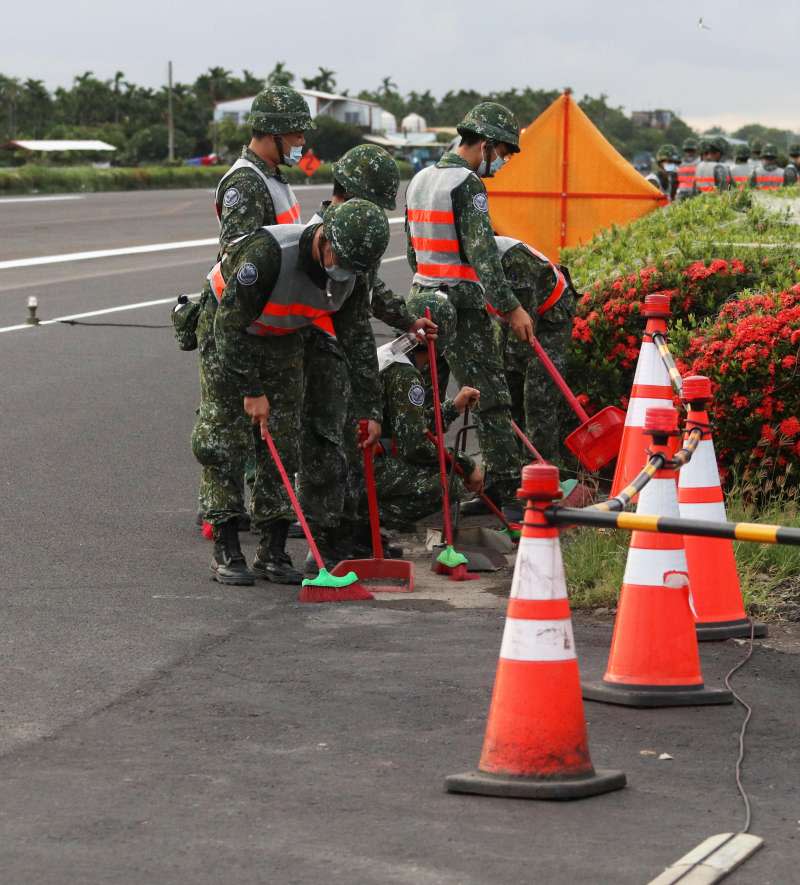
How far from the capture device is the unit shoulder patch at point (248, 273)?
741cm

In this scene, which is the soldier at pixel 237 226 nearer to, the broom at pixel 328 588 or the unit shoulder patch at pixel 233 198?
the unit shoulder patch at pixel 233 198

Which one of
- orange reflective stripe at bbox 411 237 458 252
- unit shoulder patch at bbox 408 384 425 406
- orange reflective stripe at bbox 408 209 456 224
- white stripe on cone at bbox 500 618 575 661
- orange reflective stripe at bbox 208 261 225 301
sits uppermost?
orange reflective stripe at bbox 408 209 456 224

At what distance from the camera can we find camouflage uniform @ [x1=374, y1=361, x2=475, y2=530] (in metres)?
8.54

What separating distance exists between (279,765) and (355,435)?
3.33 m

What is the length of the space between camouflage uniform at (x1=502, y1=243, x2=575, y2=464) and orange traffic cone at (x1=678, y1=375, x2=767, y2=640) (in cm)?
282

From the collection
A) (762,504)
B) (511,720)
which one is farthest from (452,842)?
(762,504)

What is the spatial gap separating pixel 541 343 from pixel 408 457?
59.8 inches

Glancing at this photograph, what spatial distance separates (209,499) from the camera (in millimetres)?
8055

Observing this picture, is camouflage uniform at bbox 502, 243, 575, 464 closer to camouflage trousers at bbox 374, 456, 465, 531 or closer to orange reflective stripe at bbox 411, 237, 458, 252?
orange reflective stripe at bbox 411, 237, 458, 252

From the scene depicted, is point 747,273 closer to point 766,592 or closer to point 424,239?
point 424,239

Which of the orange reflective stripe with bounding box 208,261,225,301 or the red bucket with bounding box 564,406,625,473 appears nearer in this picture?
the orange reflective stripe with bounding box 208,261,225,301

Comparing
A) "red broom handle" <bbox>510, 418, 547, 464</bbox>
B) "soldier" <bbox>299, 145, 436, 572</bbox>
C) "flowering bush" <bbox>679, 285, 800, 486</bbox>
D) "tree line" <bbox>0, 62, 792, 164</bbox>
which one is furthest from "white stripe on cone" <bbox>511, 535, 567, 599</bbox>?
"tree line" <bbox>0, 62, 792, 164</bbox>

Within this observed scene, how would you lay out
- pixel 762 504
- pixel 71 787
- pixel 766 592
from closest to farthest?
pixel 71 787, pixel 766 592, pixel 762 504

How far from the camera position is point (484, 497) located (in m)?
9.06
